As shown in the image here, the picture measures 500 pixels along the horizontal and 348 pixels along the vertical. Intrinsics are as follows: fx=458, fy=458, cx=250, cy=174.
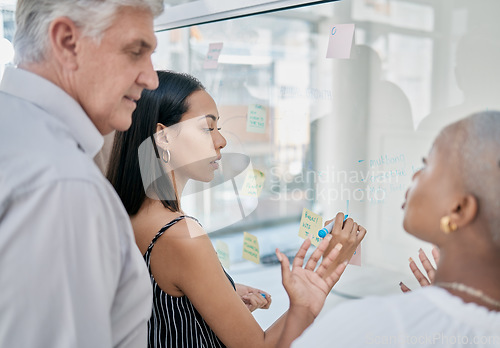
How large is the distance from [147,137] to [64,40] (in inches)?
16.9

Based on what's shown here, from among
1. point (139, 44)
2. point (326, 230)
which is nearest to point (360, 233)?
point (326, 230)

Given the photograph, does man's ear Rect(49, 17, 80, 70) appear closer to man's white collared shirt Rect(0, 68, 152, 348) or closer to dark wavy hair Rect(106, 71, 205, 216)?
man's white collared shirt Rect(0, 68, 152, 348)

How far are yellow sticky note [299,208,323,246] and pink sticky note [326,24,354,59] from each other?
506 millimetres

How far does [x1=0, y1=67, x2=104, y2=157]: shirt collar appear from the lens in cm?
77

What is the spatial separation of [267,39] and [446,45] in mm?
797

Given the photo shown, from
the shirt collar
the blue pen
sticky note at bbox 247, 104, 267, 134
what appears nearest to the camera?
the shirt collar

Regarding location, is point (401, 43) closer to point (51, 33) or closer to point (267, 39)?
point (267, 39)

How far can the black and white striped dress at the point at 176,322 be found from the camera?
112 centimetres

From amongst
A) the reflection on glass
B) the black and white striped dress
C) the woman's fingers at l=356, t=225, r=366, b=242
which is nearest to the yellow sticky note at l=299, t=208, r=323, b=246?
the reflection on glass

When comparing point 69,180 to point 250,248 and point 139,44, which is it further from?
point 250,248

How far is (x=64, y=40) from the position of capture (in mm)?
771

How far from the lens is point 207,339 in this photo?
1145mm

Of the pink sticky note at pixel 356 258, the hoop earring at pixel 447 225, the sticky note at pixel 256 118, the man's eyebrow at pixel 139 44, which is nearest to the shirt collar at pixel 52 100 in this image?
the man's eyebrow at pixel 139 44

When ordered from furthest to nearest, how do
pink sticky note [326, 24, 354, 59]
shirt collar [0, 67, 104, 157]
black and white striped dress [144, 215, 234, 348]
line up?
1. pink sticky note [326, 24, 354, 59]
2. black and white striped dress [144, 215, 234, 348]
3. shirt collar [0, 67, 104, 157]
